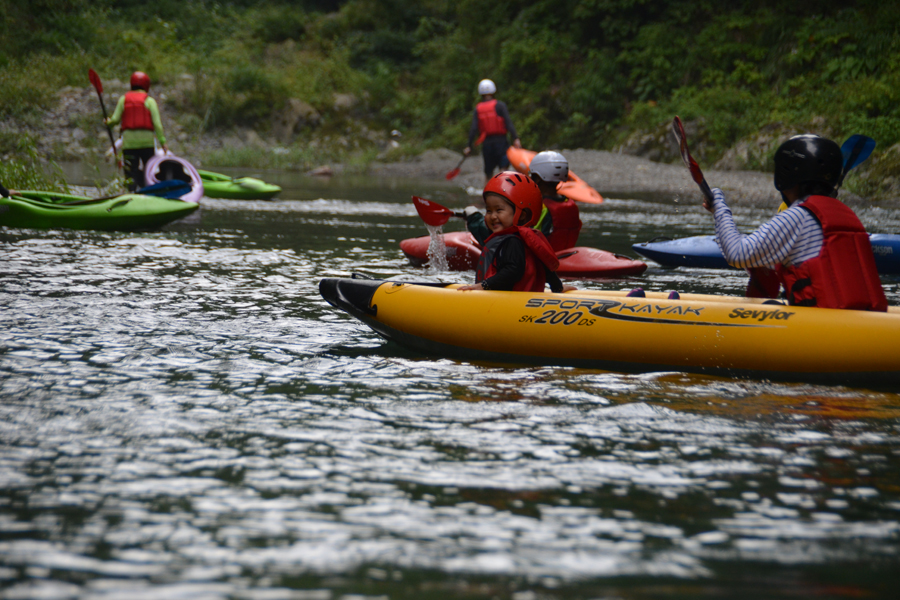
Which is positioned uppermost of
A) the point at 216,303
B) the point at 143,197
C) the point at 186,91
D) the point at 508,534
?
the point at 186,91

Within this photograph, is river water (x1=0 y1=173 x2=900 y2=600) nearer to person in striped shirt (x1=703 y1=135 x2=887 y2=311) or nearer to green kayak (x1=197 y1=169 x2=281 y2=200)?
person in striped shirt (x1=703 y1=135 x2=887 y2=311)

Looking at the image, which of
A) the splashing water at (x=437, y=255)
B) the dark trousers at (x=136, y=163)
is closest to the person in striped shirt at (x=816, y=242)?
the splashing water at (x=437, y=255)

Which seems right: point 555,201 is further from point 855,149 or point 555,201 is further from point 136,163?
point 136,163

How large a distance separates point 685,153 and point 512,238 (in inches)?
41.5

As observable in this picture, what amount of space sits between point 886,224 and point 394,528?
9.63 meters

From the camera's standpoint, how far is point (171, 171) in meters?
10.7

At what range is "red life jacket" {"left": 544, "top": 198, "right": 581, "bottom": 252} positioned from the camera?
6.70 metres

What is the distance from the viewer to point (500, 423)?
3.25m

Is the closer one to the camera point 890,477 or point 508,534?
point 508,534

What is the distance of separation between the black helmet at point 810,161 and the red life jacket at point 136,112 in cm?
807

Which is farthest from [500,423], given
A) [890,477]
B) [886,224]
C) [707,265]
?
[886,224]

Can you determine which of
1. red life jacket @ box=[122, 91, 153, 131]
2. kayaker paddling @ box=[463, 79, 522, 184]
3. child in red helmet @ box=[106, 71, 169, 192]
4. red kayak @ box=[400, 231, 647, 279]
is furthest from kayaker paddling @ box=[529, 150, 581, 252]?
kayaker paddling @ box=[463, 79, 522, 184]

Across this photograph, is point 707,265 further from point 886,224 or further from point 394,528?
point 394,528

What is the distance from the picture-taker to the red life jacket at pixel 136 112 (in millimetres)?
10117
